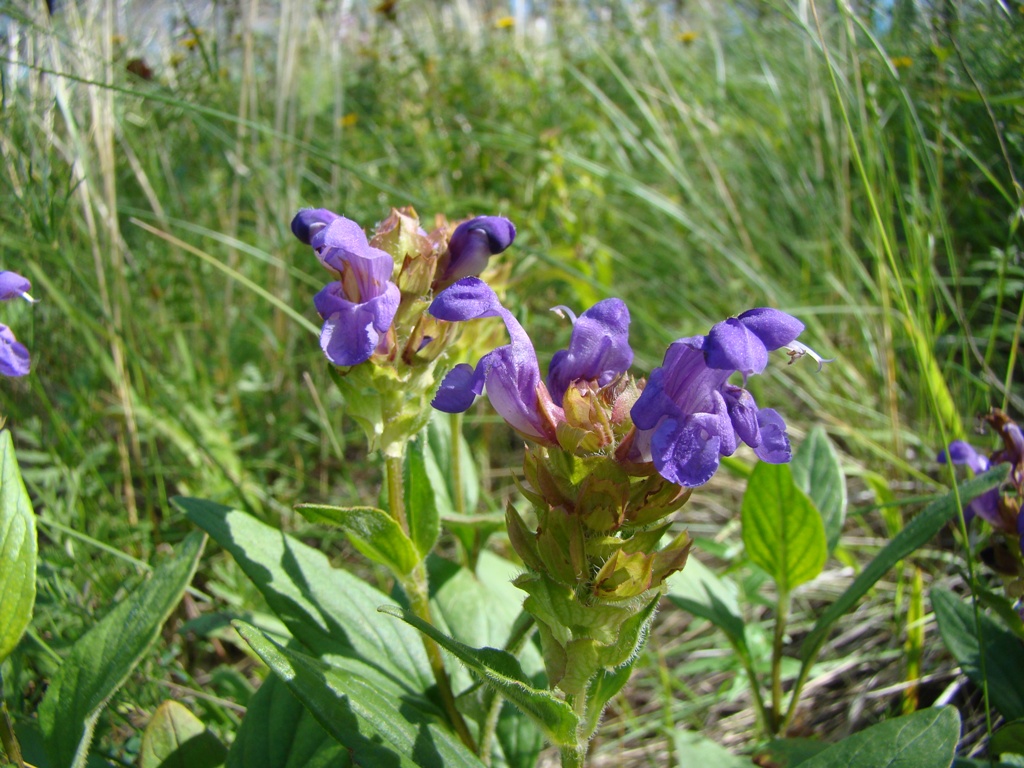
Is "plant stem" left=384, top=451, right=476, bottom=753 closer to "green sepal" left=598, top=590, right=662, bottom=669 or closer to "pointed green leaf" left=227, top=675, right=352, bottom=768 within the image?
"pointed green leaf" left=227, top=675, right=352, bottom=768

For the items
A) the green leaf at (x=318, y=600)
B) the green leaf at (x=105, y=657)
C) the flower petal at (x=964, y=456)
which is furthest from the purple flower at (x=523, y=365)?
the flower petal at (x=964, y=456)

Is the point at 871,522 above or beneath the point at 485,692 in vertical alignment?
beneath

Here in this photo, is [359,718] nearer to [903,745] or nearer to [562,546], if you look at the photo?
[562,546]

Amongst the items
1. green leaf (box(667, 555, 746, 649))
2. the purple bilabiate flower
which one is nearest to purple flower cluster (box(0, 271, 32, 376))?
green leaf (box(667, 555, 746, 649))

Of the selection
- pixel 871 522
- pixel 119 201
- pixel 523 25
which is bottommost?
pixel 871 522

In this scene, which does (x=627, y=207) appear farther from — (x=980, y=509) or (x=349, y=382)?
(x=349, y=382)

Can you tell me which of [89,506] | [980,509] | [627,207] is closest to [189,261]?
→ [89,506]

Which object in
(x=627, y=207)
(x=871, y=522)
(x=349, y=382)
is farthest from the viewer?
(x=627, y=207)
